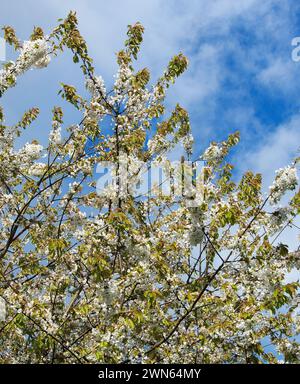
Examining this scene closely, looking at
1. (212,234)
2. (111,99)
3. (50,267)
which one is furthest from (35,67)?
(212,234)

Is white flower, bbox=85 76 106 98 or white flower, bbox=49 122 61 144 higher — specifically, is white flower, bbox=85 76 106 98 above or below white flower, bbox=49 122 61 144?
below

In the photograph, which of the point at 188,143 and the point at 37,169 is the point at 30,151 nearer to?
the point at 37,169

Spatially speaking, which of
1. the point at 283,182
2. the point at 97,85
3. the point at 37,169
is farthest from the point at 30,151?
the point at 283,182

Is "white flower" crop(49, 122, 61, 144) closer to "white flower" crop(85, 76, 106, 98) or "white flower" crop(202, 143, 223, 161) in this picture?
"white flower" crop(85, 76, 106, 98)

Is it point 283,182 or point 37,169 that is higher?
point 37,169

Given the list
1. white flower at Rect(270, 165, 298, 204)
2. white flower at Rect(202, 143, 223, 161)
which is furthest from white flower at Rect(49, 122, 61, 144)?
white flower at Rect(270, 165, 298, 204)

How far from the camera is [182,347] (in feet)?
26.7

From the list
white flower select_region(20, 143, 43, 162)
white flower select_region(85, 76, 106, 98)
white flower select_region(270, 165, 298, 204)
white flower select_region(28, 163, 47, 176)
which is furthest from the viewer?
white flower select_region(28, 163, 47, 176)

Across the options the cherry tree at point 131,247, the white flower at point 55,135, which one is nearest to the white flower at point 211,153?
the cherry tree at point 131,247

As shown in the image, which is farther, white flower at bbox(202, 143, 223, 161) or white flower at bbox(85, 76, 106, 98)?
white flower at bbox(202, 143, 223, 161)

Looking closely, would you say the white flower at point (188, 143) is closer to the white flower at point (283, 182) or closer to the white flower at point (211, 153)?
the white flower at point (211, 153)

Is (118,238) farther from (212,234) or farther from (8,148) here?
(8,148)

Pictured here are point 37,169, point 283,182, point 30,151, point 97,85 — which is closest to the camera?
point 283,182

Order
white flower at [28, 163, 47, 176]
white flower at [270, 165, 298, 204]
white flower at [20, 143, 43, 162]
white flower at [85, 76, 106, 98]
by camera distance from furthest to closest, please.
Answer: white flower at [28, 163, 47, 176], white flower at [20, 143, 43, 162], white flower at [85, 76, 106, 98], white flower at [270, 165, 298, 204]
